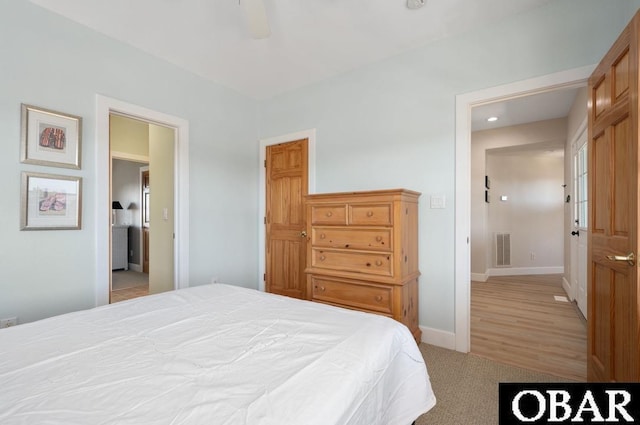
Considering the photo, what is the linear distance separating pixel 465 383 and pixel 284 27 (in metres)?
3.12

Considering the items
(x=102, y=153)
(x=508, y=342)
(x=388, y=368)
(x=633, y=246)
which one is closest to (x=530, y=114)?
(x=508, y=342)

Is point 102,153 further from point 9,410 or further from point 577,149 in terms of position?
point 577,149

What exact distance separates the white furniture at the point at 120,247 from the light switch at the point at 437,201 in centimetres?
617

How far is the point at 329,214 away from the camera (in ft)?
9.02

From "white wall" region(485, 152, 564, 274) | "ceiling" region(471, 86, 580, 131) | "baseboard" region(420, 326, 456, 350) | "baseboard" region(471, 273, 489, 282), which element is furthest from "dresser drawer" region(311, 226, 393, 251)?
"white wall" region(485, 152, 564, 274)

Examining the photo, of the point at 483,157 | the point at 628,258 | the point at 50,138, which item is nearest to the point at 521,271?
the point at 483,157

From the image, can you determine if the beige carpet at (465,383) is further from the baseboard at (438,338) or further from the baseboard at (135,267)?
the baseboard at (135,267)

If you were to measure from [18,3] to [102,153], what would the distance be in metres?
1.12

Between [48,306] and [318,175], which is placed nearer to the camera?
[48,306]

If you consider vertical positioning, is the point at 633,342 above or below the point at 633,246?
below

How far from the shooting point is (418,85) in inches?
110

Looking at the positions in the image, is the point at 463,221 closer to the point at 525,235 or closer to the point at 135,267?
the point at 525,235

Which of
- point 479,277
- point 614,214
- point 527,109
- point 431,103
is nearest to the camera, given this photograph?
point 614,214

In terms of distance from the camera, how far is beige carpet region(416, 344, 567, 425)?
66.1 inches
